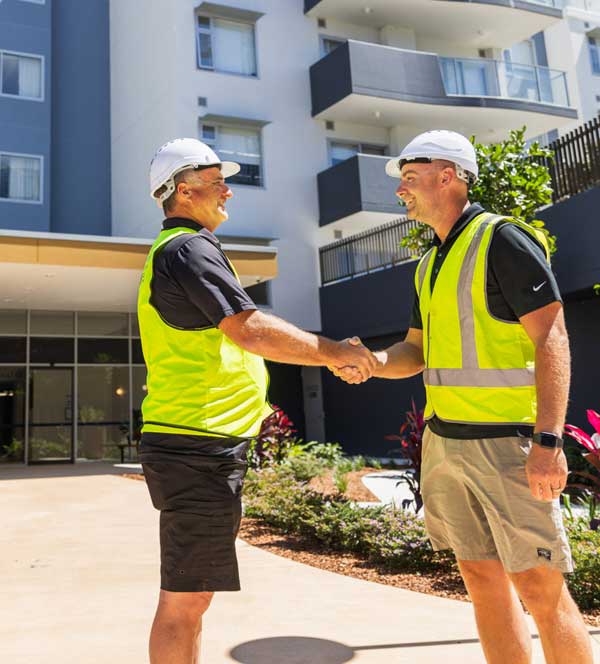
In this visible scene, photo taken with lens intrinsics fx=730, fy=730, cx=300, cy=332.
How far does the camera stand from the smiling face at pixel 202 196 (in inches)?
121

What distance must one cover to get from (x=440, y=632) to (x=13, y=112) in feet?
67.2

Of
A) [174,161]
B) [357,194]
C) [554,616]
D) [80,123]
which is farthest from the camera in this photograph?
[80,123]

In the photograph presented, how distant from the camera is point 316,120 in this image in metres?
21.8

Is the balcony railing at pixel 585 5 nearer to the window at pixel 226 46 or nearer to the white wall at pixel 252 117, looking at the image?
the white wall at pixel 252 117

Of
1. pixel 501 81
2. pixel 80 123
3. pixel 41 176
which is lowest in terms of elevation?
pixel 41 176

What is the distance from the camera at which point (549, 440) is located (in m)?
2.53

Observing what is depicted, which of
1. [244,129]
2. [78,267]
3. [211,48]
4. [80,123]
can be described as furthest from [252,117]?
[78,267]

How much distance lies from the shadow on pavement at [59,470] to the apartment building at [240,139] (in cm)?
65

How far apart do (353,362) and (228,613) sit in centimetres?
229

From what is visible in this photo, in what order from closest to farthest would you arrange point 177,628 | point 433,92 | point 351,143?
point 177,628, point 433,92, point 351,143

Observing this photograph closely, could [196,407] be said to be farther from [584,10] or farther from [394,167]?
[584,10]

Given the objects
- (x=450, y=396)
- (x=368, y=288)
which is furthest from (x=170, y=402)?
(x=368, y=288)

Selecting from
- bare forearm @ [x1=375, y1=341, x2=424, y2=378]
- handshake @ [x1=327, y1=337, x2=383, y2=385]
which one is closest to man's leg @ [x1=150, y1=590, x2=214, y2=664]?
handshake @ [x1=327, y1=337, x2=383, y2=385]

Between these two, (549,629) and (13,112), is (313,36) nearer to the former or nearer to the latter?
(13,112)
